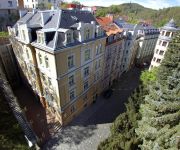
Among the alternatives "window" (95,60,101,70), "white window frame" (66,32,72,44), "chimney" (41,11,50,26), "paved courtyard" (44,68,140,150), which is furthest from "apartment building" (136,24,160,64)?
"white window frame" (66,32,72,44)

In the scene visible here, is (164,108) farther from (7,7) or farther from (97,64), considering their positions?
(7,7)

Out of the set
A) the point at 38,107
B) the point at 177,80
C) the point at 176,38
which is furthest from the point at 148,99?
the point at 38,107

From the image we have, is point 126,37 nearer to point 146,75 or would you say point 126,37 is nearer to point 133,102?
point 146,75

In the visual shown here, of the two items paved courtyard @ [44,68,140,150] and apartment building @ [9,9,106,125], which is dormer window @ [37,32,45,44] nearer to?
apartment building @ [9,9,106,125]

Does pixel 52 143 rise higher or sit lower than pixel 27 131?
lower

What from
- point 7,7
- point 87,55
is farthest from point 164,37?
point 7,7

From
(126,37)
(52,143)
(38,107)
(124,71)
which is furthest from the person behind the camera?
(124,71)
